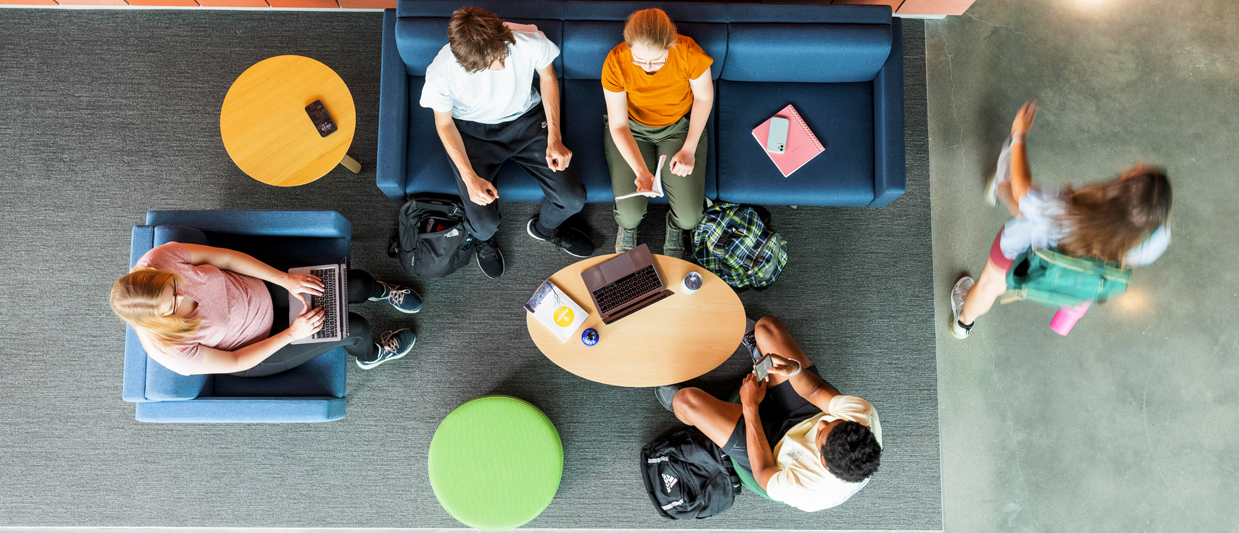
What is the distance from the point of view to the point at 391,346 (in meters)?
2.88

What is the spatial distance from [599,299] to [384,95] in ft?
4.40

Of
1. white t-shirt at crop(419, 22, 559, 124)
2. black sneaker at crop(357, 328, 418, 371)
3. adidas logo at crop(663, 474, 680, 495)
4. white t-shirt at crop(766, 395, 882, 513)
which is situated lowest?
adidas logo at crop(663, 474, 680, 495)

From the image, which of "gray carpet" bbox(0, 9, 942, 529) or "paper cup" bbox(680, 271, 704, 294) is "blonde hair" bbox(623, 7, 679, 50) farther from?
"gray carpet" bbox(0, 9, 942, 529)

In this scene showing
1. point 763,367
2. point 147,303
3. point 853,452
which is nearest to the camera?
point 147,303

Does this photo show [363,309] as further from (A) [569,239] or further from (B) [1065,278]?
(B) [1065,278]

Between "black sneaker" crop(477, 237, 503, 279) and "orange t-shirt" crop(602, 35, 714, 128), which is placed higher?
"orange t-shirt" crop(602, 35, 714, 128)

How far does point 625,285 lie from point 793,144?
106cm

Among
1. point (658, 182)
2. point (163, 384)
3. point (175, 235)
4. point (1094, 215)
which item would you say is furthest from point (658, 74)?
point (163, 384)

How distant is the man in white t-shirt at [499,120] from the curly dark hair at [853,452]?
4.86 feet

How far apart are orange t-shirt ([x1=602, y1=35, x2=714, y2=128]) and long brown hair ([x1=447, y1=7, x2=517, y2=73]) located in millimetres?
481

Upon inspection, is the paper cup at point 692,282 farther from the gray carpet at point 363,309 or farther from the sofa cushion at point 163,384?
the sofa cushion at point 163,384

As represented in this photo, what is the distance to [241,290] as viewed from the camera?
2223mm

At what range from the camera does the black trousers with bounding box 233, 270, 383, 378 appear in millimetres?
2371

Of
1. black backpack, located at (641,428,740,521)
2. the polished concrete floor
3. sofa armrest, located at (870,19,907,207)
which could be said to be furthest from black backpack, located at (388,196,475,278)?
the polished concrete floor
